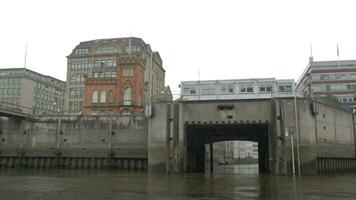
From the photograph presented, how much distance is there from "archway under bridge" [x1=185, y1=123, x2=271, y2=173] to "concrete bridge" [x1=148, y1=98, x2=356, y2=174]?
0.69m

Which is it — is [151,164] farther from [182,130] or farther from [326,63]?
[326,63]

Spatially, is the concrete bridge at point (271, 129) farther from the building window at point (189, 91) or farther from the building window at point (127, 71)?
the building window at point (127, 71)

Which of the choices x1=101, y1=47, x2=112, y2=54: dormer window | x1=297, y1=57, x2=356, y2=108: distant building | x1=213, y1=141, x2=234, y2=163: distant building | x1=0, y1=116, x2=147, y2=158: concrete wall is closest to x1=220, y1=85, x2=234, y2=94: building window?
x1=0, y1=116, x2=147, y2=158: concrete wall

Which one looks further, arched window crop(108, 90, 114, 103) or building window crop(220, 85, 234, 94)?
arched window crop(108, 90, 114, 103)

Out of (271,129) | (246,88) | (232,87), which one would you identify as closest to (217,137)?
(232,87)

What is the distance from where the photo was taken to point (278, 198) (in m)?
18.6

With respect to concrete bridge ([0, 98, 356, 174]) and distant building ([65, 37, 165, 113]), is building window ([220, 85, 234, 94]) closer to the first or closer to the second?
concrete bridge ([0, 98, 356, 174])

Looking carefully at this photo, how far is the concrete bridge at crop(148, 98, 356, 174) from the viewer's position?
43.3 meters

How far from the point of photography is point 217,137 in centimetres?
6228

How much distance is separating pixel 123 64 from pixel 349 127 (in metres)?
48.6

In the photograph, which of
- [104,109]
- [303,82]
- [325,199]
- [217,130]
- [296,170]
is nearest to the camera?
[325,199]

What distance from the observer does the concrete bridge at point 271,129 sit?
43.3 metres

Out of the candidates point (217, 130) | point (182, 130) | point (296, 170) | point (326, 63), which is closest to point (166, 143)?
point (182, 130)

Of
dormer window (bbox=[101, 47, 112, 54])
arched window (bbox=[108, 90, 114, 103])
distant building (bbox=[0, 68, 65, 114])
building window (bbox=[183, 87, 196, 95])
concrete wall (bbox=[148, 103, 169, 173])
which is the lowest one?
concrete wall (bbox=[148, 103, 169, 173])
